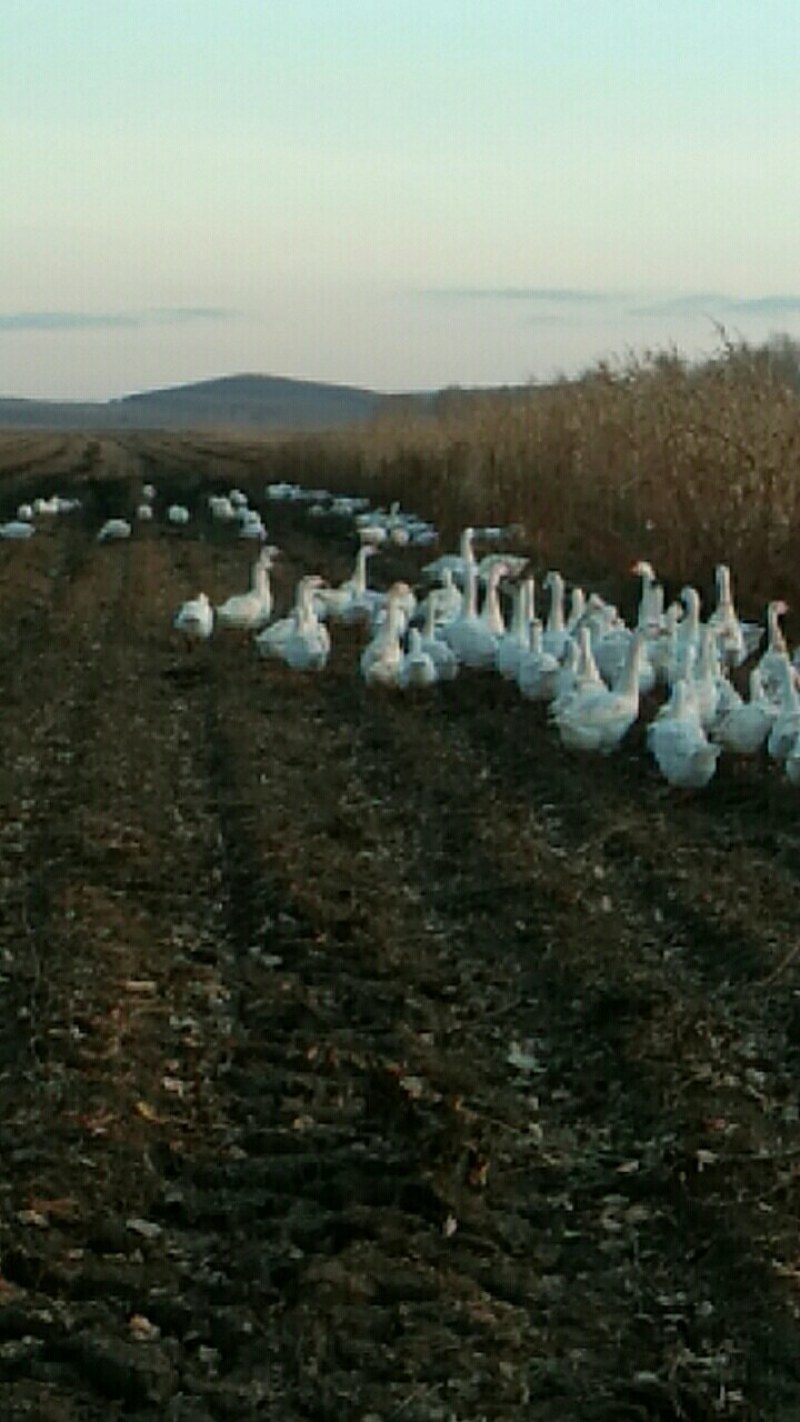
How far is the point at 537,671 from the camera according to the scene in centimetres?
1535

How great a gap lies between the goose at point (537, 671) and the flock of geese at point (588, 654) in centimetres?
1

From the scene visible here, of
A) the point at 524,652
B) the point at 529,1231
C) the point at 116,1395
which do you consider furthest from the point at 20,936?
the point at 524,652

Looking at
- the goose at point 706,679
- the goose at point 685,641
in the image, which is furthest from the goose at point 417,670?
the goose at point 706,679

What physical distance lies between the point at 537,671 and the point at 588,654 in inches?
52.9

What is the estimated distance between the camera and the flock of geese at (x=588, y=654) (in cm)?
1269

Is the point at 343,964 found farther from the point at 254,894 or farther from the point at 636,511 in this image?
the point at 636,511

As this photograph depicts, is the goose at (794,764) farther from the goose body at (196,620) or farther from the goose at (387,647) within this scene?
the goose body at (196,620)

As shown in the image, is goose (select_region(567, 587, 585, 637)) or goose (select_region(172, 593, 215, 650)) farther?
goose (select_region(172, 593, 215, 650))

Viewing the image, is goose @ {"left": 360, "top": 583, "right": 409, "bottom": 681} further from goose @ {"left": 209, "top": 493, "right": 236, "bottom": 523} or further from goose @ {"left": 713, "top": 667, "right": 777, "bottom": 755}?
goose @ {"left": 209, "top": 493, "right": 236, "bottom": 523}

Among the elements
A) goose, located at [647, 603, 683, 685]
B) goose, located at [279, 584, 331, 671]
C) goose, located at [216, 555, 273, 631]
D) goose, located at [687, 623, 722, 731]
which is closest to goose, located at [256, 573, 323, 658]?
goose, located at [279, 584, 331, 671]

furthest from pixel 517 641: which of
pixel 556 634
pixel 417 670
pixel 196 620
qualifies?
pixel 196 620

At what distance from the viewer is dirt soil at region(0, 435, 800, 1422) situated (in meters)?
5.57

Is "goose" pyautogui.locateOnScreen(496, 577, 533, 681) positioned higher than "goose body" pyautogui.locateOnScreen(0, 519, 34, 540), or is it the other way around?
"goose" pyautogui.locateOnScreen(496, 577, 533, 681)

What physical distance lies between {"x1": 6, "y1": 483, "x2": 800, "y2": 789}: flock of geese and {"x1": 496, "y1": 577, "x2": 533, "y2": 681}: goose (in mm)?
14
